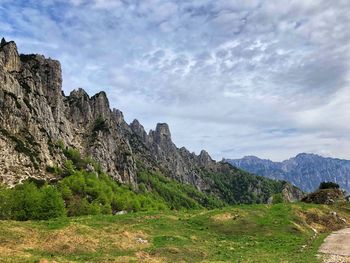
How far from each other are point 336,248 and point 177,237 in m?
18.4

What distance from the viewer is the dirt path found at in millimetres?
38938

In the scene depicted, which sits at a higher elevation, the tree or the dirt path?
the tree

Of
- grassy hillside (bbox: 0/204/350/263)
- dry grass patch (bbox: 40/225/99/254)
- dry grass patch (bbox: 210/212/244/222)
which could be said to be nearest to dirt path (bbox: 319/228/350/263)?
grassy hillside (bbox: 0/204/350/263)

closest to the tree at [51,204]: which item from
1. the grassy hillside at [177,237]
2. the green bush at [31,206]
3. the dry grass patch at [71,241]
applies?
the green bush at [31,206]

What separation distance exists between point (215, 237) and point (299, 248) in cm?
1064

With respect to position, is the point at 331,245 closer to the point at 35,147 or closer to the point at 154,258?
the point at 154,258

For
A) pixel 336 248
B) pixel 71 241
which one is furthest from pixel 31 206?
pixel 336 248

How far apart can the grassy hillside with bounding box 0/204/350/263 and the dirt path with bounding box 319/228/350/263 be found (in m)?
1.25

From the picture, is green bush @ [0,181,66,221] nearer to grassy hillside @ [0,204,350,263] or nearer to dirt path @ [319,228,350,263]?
grassy hillside @ [0,204,350,263]

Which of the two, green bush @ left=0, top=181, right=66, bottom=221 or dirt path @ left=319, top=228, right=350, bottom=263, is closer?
dirt path @ left=319, top=228, right=350, bottom=263

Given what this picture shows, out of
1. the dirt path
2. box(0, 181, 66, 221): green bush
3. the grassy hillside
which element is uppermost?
box(0, 181, 66, 221): green bush

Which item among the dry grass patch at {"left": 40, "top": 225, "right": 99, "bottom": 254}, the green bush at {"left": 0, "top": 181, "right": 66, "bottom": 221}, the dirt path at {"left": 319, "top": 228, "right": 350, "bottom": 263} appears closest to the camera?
the dry grass patch at {"left": 40, "top": 225, "right": 99, "bottom": 254}

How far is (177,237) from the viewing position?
155ft

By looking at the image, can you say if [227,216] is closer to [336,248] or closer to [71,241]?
[336,248]
